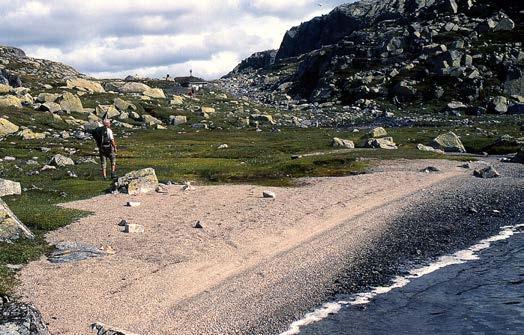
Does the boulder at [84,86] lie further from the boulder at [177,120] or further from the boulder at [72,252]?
the boulder at [72,252]

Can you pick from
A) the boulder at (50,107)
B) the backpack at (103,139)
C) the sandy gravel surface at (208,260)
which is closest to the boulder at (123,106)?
the boulder at (50,107)

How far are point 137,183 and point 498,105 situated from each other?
104718 mm

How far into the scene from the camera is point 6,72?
18700 centimetres

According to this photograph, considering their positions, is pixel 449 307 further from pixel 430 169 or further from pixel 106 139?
pixel 430 169

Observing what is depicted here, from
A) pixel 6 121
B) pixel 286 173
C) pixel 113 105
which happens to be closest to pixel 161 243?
pixel 286 173

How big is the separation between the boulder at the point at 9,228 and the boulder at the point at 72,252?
208 centimetres

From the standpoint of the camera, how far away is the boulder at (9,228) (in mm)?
25953

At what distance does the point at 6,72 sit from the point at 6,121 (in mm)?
106592

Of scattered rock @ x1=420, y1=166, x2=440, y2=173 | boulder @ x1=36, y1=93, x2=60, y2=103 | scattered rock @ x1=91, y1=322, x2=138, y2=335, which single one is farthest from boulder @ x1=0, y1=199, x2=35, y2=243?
boulder @ x1=36, y1=93, x2=60, y2=103

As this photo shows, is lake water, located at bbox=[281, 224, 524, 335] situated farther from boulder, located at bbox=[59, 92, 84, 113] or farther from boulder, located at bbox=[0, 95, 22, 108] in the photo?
boulder, located at bbox=[0, 95, 22, 108]

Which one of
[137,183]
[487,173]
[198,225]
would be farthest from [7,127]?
[487,173]

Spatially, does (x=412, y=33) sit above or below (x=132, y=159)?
above

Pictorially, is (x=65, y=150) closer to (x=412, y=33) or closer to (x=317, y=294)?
(x=317, y=294)

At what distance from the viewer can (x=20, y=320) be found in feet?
51.6
